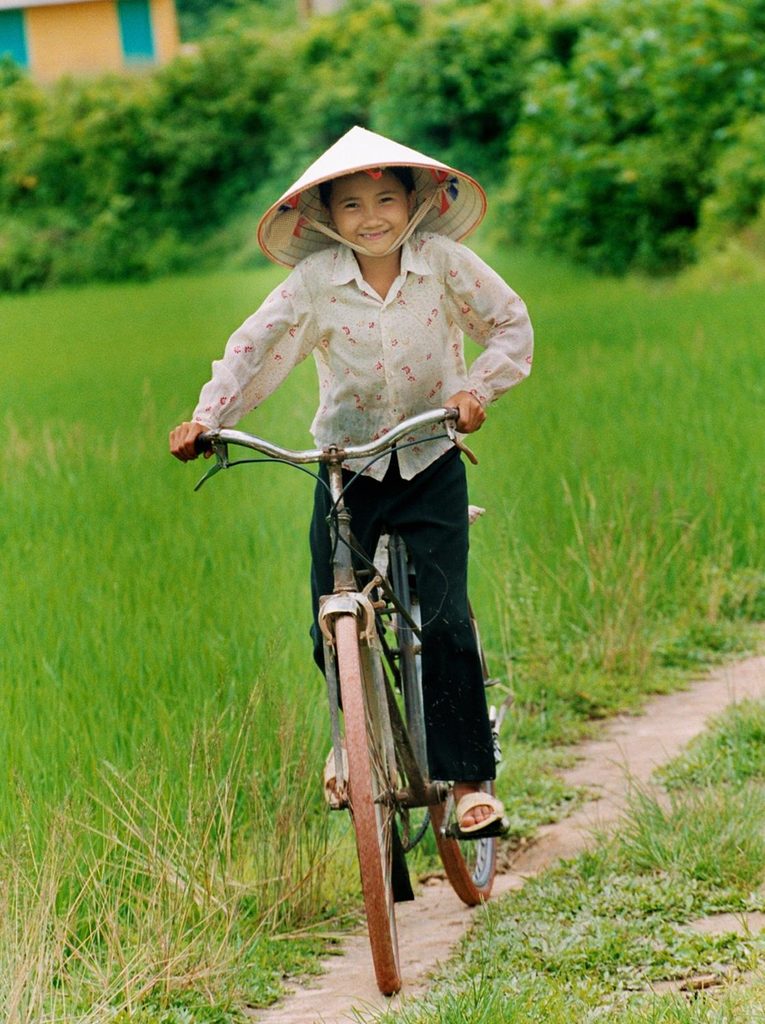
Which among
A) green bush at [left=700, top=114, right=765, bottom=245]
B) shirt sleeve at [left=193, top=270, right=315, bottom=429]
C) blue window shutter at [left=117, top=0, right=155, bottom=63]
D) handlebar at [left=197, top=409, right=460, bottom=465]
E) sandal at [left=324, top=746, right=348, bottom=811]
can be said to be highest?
blue window shutter at [left=117, top=0, right=155, bottom=63]

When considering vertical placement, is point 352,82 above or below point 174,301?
above

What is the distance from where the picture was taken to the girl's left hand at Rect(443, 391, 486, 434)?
3.35 m

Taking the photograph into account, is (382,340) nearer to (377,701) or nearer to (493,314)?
(493,314)

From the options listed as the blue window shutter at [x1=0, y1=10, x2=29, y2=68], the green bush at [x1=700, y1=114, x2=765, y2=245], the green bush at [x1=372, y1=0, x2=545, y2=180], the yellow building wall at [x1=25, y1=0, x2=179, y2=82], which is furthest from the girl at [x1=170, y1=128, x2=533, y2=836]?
the green bush at [x1=372, y1=0, x2=545, y2=180]

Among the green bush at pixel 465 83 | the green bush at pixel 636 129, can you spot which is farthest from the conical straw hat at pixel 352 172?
the green bush at pixel 465 83

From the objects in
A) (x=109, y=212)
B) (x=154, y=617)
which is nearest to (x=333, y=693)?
(x=154, y=617)

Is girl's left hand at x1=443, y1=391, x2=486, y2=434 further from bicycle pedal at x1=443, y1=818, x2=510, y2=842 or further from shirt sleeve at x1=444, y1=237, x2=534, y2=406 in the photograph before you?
bicycle pedal at x1=443, y1=818, x2=510, y2=842

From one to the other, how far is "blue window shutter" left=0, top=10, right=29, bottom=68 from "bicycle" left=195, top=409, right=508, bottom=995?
5358mm

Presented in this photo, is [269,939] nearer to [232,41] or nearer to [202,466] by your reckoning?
[202,466]

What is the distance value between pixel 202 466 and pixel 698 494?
1947 mm

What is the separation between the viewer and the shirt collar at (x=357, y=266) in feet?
11.6

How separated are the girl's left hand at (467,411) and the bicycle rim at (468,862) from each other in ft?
2.99

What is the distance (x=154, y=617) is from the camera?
458 cm

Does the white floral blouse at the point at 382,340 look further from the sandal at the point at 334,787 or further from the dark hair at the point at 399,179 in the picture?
the sandal at the point at 334,787
